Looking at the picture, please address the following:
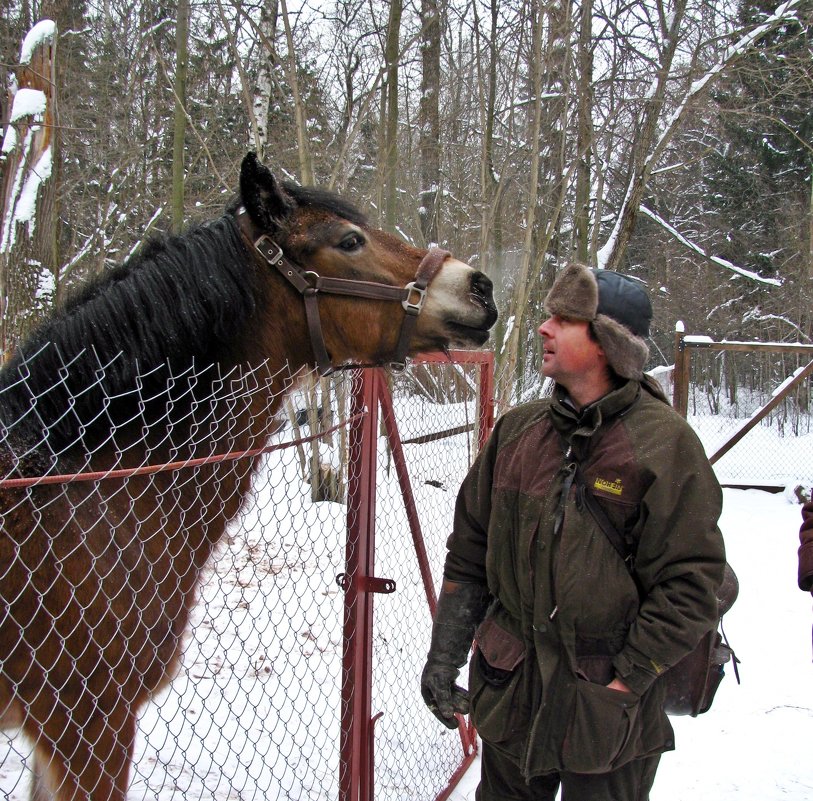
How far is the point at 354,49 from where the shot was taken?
8258 millimetres

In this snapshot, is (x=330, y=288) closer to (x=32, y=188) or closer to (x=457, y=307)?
(x=457, y=307)

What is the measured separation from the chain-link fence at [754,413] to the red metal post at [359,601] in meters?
6.81

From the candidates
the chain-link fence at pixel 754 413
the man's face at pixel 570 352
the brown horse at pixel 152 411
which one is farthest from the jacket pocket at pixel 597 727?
the chain-link fence at pixel 754 413

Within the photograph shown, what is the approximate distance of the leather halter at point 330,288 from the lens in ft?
6.89

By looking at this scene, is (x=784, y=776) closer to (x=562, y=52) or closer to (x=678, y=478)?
(x=678, y=478)

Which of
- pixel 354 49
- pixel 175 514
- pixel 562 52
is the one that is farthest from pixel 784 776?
pixel 354 49

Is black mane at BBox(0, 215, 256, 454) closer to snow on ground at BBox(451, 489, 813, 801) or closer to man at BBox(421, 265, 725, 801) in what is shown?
man at BBox(421, 265, 725, 801)

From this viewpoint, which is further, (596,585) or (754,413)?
(754,413)

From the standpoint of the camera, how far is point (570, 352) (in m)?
1.73

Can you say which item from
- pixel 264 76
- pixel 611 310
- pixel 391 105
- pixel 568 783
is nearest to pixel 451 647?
pixel 568 783

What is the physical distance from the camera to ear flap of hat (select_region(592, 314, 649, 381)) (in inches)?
65.7

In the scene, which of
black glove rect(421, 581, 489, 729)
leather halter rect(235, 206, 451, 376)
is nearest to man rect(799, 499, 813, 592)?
black glove rect(421, 581, 489, 729)

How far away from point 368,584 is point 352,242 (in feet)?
4.06

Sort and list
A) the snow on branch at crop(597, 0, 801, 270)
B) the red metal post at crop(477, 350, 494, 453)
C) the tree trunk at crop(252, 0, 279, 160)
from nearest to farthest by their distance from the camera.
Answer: the red metal post at crop(477, 350, 494, 453)
the tree trunk at crop(252, 0, 279, 160)
the snow on branch at crop(597, 0, 801, 270)
